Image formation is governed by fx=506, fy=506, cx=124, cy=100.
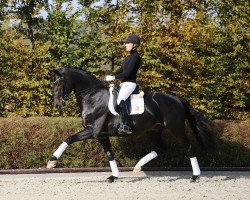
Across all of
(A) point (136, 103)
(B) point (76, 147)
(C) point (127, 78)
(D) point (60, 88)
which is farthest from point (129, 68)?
(B) point (76, 147)

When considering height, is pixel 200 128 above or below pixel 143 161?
above

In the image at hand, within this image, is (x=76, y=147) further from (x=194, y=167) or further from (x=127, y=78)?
(x=194, y=167)

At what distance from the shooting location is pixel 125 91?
9.97m

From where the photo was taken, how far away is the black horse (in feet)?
32.9

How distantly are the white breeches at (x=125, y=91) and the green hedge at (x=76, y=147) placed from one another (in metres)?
1.66

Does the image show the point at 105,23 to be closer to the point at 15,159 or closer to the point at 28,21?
the point at 28,21

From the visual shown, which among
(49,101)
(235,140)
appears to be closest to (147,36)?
(49,101)

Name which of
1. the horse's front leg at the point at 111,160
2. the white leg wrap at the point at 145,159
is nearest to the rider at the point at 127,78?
the horse's front leg at the point at 111,160

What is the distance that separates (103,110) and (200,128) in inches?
87.2

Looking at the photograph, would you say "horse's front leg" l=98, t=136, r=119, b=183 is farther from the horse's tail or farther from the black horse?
the horse's tail

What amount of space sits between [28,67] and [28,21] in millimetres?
2093

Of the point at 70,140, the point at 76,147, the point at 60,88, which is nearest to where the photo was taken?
the point at 70,140

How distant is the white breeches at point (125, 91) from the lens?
A: 9935mm

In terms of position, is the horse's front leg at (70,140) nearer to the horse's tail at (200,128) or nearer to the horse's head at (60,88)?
the horse's head at (60,88)
